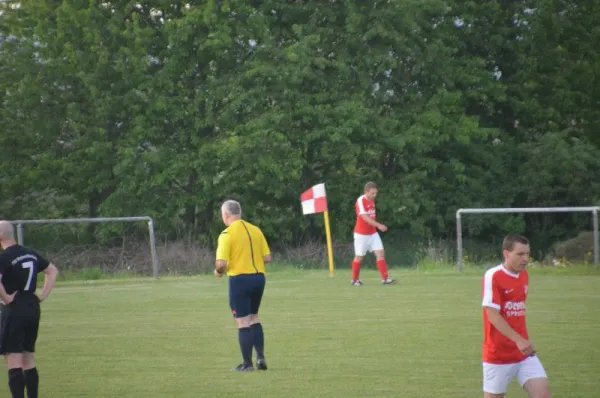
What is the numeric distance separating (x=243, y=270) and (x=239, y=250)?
0.21m

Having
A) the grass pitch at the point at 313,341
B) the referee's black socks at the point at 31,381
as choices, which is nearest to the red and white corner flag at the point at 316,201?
the grass pitch at the point at 313,341

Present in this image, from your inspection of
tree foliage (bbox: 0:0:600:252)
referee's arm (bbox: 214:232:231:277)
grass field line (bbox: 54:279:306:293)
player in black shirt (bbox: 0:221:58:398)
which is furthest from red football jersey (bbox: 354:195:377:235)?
tree foliage (bbox: 0:0:600:252)

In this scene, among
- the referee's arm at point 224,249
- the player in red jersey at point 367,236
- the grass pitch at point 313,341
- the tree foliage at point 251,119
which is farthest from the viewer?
the tree foliage at point 251,119

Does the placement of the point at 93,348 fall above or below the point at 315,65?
below

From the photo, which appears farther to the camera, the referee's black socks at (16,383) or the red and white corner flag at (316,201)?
the red and white corner flag at (316,201)

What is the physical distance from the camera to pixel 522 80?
49.2 m

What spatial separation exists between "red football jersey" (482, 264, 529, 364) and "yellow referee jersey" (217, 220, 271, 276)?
471cm

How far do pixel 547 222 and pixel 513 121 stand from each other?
5927mm

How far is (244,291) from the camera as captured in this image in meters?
13.1

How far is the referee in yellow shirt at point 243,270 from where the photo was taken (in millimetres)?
13055

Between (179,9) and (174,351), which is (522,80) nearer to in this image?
(179,9)

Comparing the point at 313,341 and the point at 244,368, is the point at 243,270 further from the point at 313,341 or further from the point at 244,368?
the point at 313,341

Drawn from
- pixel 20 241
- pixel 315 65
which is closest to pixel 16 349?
pixel 20 241

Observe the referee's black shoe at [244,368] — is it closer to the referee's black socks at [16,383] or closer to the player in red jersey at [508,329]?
the referee's black socks at [16,383]
